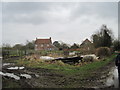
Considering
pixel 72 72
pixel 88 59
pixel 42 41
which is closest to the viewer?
pixel 72 72

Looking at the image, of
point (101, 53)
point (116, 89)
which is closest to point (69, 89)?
point (116, 89)

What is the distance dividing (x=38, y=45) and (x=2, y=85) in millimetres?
50507

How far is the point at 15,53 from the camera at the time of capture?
26.1 m

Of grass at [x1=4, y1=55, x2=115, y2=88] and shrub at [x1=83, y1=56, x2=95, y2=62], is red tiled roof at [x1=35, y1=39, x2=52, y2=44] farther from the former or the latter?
grass at [x1=4, y1=55, x2=115, y2=88]

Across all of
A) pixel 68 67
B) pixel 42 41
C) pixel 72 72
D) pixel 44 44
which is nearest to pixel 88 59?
pixel 68 67

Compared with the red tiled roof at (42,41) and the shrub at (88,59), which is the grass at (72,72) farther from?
the red tiled roof at (42,41)

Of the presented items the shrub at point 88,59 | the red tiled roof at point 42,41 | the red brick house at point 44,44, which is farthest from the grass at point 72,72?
the red tiled roof at point 42,41

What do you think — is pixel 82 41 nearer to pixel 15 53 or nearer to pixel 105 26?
pixel 105 26

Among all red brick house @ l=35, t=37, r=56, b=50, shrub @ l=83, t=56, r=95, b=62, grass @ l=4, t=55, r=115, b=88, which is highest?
red brick house @ l=35, t=37, r=56, b=50

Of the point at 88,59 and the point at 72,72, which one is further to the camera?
the point at 88,59

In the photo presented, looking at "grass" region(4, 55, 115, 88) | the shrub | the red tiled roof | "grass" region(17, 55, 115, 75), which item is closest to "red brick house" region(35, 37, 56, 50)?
the red tiled roof

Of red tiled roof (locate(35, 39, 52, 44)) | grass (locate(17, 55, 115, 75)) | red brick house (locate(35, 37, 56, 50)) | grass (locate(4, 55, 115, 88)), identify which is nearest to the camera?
grass (locate(4, 55, 115, 88))

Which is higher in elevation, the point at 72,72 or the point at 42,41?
the point at 42,41

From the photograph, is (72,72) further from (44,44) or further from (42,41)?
(42,41)
